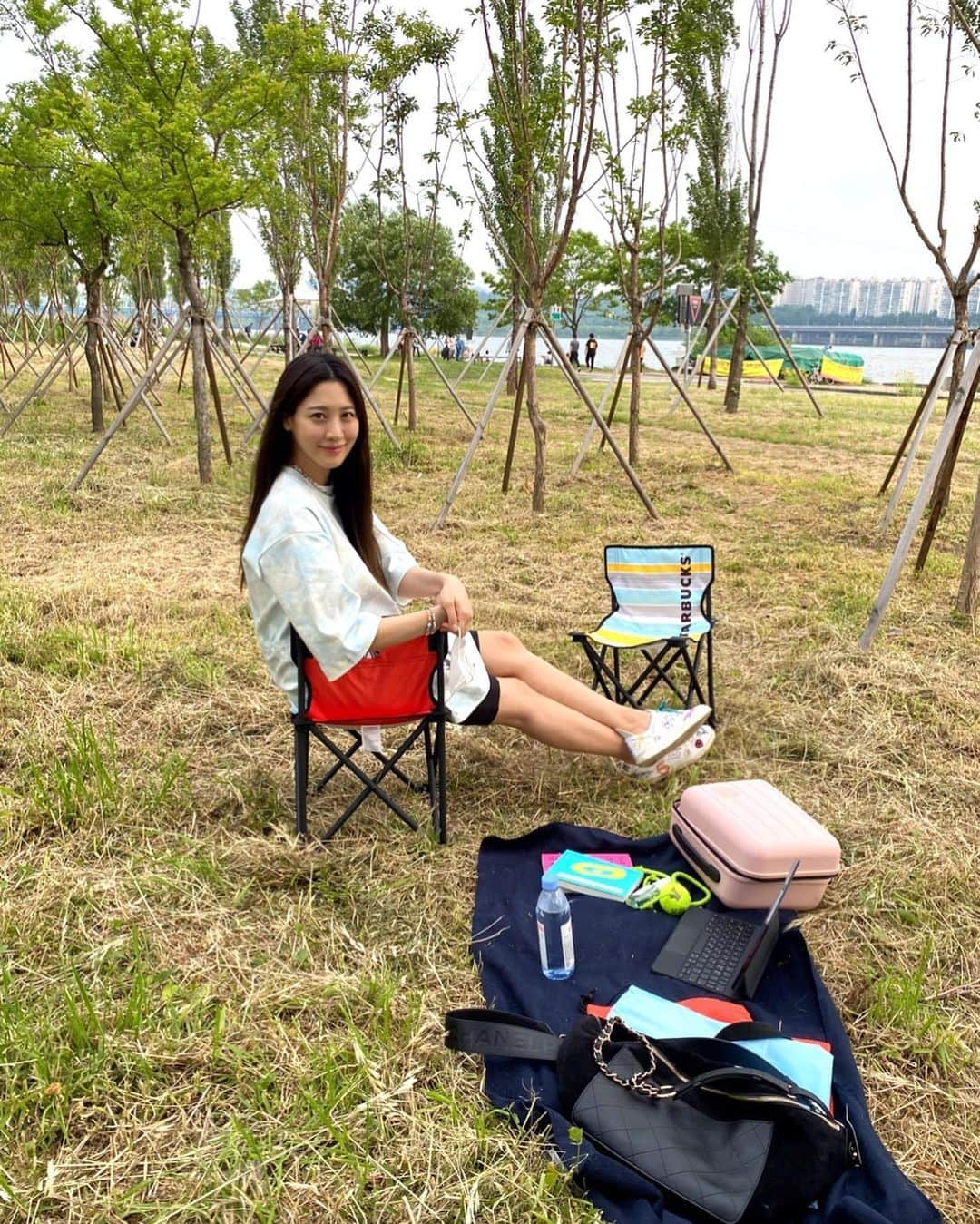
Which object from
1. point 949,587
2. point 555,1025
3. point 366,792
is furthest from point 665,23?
point 555,1025

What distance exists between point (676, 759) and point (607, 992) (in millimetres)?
1041

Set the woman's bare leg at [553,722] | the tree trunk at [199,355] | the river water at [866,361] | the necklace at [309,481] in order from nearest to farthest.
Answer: the necklace at [309,481], the woman's bare leg at [553,722], the tree trunk at [199,355], the river water at [866,361]

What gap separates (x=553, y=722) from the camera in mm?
2811

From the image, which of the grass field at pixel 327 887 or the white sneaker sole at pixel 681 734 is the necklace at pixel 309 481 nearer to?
the grass field at pixel 327 887

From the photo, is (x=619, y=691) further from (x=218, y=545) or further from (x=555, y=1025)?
(x=218, y=545)

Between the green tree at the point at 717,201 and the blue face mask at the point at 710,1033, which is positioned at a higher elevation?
the green tree at the point at 717,201

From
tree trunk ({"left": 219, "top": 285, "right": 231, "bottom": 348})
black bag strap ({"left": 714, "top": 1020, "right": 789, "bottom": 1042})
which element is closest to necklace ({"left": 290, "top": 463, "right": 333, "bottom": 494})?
black bag strap ({"left": 714, "top": 1020, "right": 789, "bottom": 1042})

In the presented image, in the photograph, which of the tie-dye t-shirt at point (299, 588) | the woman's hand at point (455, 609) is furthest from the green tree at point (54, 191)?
the woman's hand at point (455, 609)

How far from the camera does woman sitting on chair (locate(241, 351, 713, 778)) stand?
92.7 inches

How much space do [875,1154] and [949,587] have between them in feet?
12.8

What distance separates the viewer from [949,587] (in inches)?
193

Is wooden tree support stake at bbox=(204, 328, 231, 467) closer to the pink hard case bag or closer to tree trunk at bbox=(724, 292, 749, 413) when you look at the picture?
the pink hard case bag

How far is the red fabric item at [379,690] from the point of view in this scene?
2.43 meters

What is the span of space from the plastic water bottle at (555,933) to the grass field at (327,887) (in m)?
0.21
